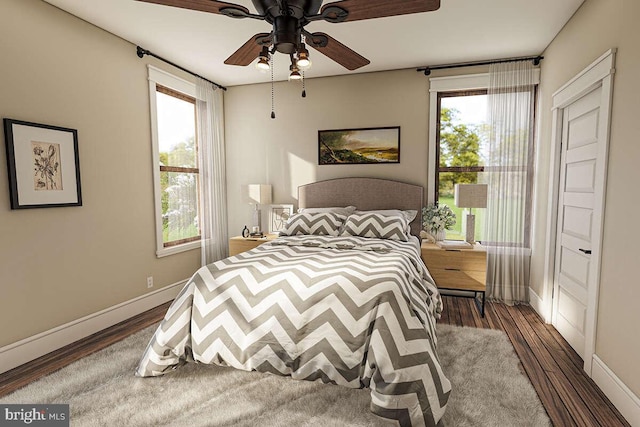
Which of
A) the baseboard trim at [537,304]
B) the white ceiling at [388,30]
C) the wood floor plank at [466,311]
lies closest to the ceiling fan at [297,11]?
the white ceiling at [388,30]

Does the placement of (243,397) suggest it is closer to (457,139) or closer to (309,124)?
(309,124)

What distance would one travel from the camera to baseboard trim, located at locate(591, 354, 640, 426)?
5.92 feet

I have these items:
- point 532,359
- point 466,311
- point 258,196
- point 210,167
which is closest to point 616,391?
point 532,359

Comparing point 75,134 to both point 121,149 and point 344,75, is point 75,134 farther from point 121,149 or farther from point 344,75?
point 344,75

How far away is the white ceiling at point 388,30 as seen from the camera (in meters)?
2.65

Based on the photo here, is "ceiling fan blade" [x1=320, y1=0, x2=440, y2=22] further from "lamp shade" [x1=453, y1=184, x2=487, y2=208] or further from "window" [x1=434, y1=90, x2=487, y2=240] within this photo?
"window" [x1=434, y1=90, x2=487, y2=240]

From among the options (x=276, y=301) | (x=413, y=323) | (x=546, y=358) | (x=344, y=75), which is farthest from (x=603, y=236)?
(x=344, y=75)

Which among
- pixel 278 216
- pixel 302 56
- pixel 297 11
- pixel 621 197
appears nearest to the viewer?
pixel 297 11

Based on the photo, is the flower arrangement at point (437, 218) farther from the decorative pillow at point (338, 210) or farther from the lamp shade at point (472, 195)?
the decorative pillow at point (338, 210)

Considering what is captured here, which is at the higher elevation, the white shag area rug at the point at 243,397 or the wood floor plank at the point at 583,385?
the white shag area rug at the point at 243,397

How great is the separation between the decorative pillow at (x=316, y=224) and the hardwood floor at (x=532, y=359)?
1.39m

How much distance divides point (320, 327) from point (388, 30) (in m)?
2.58

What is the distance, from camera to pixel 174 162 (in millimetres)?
4016

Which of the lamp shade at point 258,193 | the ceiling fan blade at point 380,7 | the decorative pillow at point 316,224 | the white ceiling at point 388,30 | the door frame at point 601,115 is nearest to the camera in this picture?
the ceiling fan blade at point 380,7
